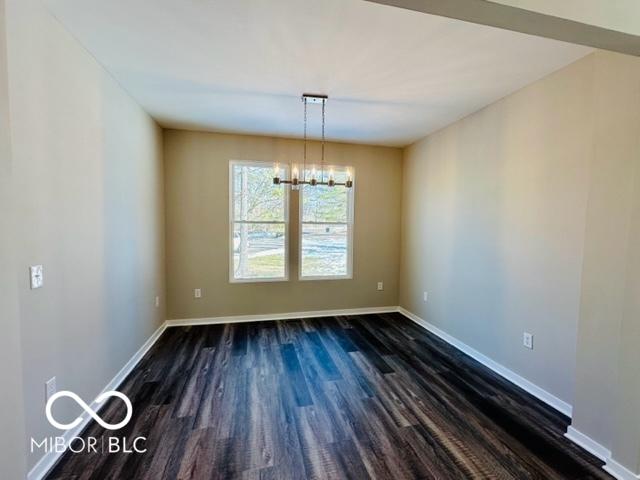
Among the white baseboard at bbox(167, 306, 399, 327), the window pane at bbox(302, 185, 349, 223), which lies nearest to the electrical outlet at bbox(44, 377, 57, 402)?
the white baseboard at bbox(167, 306, 399, 327)

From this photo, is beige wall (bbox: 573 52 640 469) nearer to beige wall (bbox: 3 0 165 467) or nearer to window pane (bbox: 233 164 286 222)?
beige wall (bbox: 3 0 165 467)

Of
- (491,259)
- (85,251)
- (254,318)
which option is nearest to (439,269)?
(491,259)

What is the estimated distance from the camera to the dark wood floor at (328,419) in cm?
168

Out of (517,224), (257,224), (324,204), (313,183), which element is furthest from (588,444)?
(257,224)

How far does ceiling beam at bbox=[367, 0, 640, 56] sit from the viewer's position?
1069 mm

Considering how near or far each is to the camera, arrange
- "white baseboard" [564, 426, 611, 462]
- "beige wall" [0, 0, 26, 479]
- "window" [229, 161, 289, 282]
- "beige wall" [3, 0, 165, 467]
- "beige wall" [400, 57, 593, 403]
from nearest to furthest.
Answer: "beige wall" [0, 0, 26, 479] < "beige wall" [3, 0, 165, 467] < "white baseboard" [564, 426, 611, 462] < "beige wall" [400, 57, 593, 403] < "window" [229, 161, 289, 282]

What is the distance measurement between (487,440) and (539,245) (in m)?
1.54

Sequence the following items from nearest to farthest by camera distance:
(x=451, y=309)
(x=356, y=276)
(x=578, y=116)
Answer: (x=578, y=116), (x=451, y=309), (x=356, y=276)

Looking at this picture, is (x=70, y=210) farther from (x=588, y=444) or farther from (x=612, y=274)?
(x=588, y=444)

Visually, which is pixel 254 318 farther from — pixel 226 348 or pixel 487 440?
pixel 487 440

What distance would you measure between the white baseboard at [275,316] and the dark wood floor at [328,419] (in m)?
0.64

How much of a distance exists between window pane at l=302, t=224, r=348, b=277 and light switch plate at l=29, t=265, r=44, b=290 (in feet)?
9.98

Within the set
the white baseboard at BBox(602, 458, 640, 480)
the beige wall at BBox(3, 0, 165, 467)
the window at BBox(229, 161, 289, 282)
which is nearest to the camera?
the beige wall at BBox(3, 0, 165, 467)

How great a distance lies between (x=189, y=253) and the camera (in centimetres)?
394
